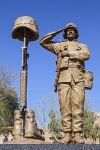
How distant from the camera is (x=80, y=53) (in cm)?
1017

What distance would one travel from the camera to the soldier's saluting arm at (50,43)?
1037 cm

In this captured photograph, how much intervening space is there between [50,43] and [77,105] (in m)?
1.72

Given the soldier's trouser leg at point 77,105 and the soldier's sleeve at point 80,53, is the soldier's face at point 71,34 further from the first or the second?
the soldier's trouser leg at point 77,105

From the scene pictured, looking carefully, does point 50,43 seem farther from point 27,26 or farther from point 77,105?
point 77,105

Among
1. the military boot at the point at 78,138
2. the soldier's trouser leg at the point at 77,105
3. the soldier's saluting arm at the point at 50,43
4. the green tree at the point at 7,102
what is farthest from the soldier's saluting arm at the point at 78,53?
the green tree at the point at 7,102

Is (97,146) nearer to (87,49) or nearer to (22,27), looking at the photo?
(87,49)

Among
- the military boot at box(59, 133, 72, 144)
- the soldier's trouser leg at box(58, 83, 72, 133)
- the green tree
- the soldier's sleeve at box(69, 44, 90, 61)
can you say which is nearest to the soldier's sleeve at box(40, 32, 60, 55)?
the soldier's sleeve at box(69, 44, 90, 61)

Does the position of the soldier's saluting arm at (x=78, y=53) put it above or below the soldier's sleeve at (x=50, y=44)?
below

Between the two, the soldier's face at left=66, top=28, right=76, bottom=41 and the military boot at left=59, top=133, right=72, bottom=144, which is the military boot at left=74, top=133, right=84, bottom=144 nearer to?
the military boot at left=59, top=133, right=72, bottom=144

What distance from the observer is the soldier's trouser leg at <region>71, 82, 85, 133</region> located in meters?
9.66

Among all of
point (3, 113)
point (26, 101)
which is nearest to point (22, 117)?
point (26, 101)

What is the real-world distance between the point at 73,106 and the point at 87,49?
1423 mm

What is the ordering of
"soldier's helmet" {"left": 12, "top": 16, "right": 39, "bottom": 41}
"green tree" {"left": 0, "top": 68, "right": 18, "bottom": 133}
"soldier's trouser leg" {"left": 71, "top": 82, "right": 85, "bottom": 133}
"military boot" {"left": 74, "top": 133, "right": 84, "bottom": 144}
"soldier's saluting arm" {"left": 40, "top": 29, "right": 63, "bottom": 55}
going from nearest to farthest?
"military boot" {"left": 74, "top": 133, "right": 84, "bottom": 144}, "soldier's trouser leg" {"left": 71, "top": 82, "right": 85, "bottom": 133}, "soldier's saluting arm" {"left": 40, "top": 29, "right": 63, "bottom": 55}, "soldier's helmet" {"left": 12, "top": 16, "right": 39, "bottom": 41}, "green tree" {"left": 0, "top": 68, "right": 18, "bottom": 133}

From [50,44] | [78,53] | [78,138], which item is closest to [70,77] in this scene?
[78,53]
